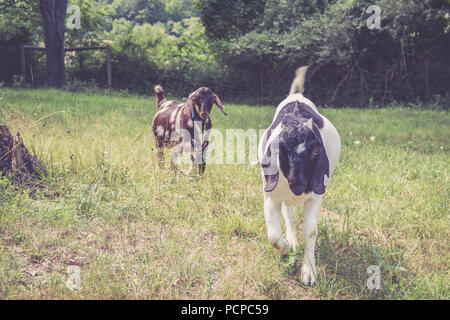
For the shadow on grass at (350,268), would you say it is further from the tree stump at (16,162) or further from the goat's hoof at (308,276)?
the tree stump at (16,162)

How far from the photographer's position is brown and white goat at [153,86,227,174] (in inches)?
150

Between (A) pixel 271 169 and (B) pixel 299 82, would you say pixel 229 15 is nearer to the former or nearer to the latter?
(B) pixel 299 82

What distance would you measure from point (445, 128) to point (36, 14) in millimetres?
16850

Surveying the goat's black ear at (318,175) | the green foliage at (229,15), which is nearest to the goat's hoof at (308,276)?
the goat's black ear at (318,175)

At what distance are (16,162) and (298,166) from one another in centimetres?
282

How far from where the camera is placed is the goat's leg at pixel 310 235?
8.22ft

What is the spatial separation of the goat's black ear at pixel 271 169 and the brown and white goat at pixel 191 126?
1461mm

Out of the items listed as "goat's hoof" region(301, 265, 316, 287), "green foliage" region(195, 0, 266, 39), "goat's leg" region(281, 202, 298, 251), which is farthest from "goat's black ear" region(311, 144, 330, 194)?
"green foliage" region(195, 0, 266, 39)

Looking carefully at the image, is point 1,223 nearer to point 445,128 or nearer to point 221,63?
point 445,128

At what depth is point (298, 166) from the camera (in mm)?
2141

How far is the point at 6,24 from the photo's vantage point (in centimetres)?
1473

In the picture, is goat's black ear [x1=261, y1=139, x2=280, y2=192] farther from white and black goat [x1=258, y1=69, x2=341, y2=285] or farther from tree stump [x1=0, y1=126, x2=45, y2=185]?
tree stump [x1=0, y1=126, x2=45, y2=185]

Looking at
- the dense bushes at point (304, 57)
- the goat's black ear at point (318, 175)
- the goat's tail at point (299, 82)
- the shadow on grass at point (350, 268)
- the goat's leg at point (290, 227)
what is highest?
the dense bushes at point (304, 57)

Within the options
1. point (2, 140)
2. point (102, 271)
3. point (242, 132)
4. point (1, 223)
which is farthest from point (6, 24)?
point (102, 271)
